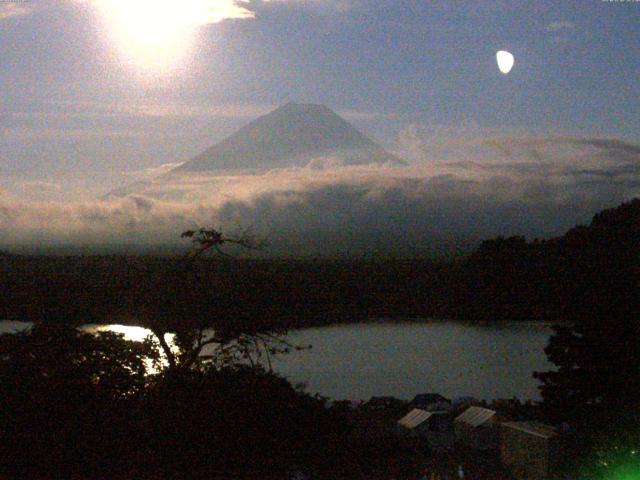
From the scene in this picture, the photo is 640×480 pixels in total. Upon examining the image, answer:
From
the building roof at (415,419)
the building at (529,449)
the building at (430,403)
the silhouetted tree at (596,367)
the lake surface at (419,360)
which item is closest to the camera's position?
the silhouetted tree at (596,367)

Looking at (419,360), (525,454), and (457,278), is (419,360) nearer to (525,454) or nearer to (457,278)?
(457,278)

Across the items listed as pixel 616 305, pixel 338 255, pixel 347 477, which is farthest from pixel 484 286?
pixel 347 477

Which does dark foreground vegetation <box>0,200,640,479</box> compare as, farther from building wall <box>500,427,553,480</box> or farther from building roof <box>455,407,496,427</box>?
building roof <box>455,407,496,427</box>

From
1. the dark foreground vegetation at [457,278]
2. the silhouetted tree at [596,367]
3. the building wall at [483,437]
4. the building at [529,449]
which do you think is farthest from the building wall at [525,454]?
the dark foreground vegetation at [457,278]

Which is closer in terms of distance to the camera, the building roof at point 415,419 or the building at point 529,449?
the building at point 529,449

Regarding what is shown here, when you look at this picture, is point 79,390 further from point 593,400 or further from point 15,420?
point 593,400

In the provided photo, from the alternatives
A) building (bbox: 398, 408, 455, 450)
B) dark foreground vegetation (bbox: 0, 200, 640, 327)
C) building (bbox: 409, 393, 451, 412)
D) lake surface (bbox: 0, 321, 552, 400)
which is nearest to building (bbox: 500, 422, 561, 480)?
building (bbox: 398, 408, 455, 450)

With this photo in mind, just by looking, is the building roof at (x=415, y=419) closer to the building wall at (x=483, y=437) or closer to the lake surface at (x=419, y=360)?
the building wall at (x=483, y=437)
